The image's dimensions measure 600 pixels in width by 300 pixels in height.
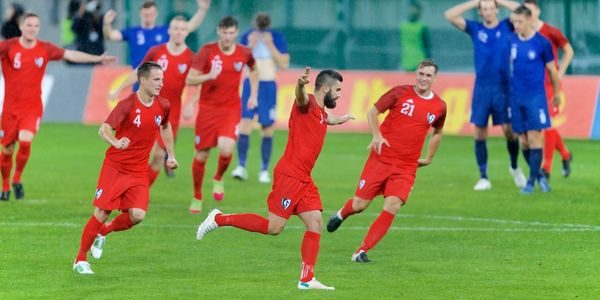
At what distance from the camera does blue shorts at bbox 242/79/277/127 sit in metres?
24.1

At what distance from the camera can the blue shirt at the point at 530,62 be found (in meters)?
21.1

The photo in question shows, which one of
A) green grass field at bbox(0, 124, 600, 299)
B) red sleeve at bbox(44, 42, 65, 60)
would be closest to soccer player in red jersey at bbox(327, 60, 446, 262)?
green grass field at bbox(0, 124, 600, 299)

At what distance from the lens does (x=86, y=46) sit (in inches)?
1495

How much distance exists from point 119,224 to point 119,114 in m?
1.16

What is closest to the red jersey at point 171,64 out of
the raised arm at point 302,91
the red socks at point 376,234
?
the red socks at point 376,234

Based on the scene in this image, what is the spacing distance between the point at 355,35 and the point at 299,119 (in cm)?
2268

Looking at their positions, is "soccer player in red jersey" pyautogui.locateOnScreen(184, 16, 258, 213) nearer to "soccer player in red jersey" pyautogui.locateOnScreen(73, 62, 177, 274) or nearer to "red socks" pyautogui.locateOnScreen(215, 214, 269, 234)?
"soccer player in red jersey" pyautogui.locateOnScreen(73, 62, 177, 274)

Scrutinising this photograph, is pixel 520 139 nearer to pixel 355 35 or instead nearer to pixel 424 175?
pixel 424 175

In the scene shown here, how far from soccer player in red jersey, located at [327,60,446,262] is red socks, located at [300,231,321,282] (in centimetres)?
208

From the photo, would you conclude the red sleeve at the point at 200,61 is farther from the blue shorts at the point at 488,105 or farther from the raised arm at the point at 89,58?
the blue shorts at the point at 488,105

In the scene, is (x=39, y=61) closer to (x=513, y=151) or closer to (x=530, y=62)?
(x=530, y=62)

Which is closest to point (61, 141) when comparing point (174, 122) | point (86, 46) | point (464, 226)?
point (86, 46)

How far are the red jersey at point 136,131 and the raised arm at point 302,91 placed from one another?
1.85 metres

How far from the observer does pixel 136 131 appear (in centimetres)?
1450
